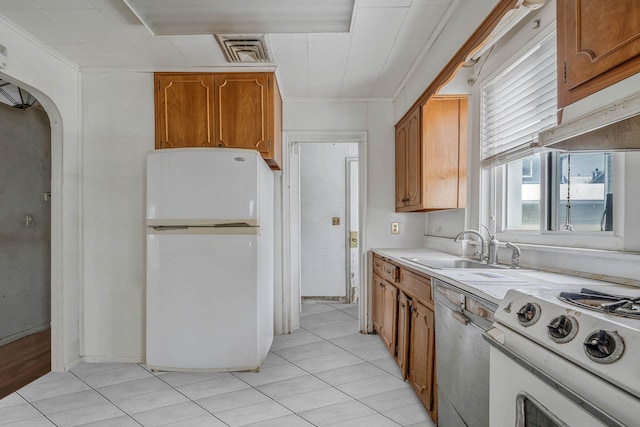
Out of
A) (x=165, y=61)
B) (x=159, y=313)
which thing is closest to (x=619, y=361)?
(x=159, y=313)

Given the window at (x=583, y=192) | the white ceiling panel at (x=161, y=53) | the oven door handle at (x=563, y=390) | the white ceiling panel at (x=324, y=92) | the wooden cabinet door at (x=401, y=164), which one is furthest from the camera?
the white ceiling panel at (x=324, y=92)

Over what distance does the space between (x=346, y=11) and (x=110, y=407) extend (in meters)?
2.71

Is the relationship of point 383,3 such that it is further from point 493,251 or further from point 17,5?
point 17,5

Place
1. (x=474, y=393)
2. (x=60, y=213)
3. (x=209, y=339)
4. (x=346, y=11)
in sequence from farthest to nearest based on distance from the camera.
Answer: (x=60, y=213) → (x=209, y=339) → (x=346, y=11) → (x=474, y=393)

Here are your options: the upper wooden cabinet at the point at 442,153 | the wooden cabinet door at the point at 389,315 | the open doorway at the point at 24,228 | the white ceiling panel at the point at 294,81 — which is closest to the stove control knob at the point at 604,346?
the wooden cabinet door at the point at 389,315

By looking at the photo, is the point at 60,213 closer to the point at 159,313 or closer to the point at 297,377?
the point at 159,313

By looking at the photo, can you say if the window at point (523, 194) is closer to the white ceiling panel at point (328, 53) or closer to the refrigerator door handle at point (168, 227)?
the white ceiling panel at point (328, 53)

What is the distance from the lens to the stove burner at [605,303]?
861 millimetres

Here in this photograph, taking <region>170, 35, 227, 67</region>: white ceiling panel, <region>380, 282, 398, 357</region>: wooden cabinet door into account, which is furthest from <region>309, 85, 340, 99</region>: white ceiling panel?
<region>380, 282, 398, 357</region>: wooden cabinet door

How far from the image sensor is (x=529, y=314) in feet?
3.22

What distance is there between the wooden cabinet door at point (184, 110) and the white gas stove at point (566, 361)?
2592 millimetres

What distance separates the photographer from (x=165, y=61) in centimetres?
297

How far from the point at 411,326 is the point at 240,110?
6.65 feet

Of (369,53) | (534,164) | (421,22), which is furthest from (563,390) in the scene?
(369,53)
